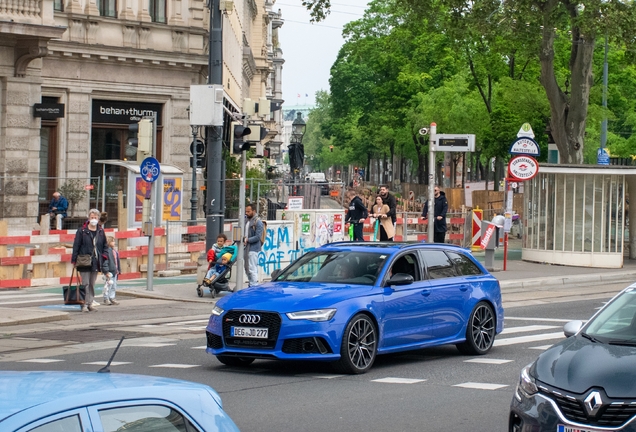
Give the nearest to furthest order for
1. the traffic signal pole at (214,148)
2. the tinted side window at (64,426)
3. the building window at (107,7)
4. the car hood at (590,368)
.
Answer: the tinted side window at (64,426)
the car hood at (590,368)
the traffic signal pole at (214,148)
the building window at (107,7)

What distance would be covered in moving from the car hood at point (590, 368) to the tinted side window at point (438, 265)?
17.7 ft

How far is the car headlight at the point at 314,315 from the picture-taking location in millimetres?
11250

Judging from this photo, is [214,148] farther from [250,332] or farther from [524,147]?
[250,332]

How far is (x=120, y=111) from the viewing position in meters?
35.7

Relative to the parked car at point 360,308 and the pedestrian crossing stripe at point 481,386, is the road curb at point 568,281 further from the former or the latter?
the pedestrian crossing stripe at point 481,386

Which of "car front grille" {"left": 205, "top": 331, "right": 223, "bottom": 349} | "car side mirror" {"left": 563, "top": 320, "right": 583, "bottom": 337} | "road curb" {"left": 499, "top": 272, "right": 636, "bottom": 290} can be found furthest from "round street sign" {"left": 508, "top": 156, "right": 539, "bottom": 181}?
"car side mirror" {"left": 563, "top": 320, "right": 583, "bottom": 337}

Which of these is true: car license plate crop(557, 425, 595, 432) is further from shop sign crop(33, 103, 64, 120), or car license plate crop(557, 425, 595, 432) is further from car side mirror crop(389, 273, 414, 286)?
shop sign crop(33, 103, 64, 120)

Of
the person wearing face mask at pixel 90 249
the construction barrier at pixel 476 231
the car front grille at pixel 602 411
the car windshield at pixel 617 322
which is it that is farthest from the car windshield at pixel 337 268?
the construction barrier at pixel 476 231

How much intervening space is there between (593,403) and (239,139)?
47.3 ft

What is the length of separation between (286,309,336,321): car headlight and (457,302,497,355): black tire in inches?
105

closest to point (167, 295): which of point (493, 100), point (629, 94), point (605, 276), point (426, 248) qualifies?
point (426, 248)

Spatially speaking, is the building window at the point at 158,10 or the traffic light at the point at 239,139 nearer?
the traffic light at the point at 239,139

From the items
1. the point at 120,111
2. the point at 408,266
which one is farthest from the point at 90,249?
the point at 120,111

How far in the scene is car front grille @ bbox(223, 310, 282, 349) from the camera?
11.3m
